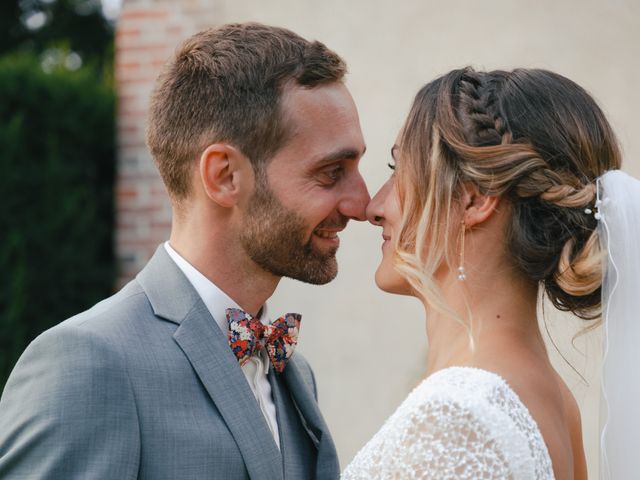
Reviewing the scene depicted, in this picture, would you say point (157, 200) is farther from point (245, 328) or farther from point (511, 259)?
point (511, 259)

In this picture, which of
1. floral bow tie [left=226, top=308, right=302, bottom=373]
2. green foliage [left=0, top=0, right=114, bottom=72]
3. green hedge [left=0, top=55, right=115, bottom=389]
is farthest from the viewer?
green foliage [left=0, top=0, right=114, bottom=72]

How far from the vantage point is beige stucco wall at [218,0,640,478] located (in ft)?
17.3

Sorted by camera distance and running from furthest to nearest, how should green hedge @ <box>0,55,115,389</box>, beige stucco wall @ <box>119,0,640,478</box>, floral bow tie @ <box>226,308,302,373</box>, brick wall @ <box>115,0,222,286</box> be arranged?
brick wall @ <box>115,0,222,286</box>
green hedge @ <box>0,55,115,389</box>
beige stucco wall @ <box>119,0,640,478</box>
floral bow tie @ <box>226,308,302,373</box>

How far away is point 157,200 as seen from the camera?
5.81m

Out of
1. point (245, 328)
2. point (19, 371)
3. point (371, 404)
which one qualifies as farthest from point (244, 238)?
point (371, 404)

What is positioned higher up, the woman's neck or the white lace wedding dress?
the woman's neck

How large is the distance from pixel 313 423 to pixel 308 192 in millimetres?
673

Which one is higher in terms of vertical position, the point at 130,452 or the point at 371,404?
Result: the point at 130,452

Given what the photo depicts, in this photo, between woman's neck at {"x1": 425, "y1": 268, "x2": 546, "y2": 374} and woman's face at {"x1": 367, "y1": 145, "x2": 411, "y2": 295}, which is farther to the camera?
woman's face at {"x1": 367, "y1": 145, "x2": 411, "y2": 295}

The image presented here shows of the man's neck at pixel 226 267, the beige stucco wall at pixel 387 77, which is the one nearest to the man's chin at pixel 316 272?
the man's neck at pixel 226 267

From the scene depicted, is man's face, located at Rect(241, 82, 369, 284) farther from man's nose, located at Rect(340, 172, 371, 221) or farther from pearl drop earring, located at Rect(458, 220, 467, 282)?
pearl drop earring, located at Rect(458, 220, 467, 282)

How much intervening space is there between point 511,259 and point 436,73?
3.33 m

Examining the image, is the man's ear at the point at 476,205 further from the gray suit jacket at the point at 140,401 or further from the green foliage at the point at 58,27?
the green foliage at the point at 58,27

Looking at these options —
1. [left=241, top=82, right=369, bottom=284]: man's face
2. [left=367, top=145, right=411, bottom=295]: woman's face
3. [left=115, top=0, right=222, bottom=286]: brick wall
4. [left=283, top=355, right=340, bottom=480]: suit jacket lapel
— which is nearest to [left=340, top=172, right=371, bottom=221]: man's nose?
[left=241, top=82, right=369, bottom=284]: man's face
